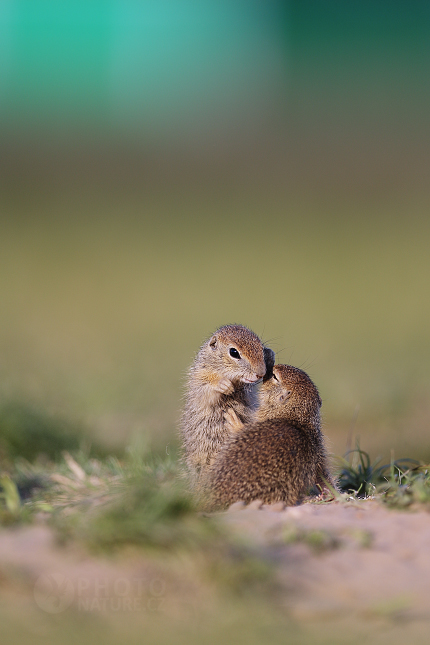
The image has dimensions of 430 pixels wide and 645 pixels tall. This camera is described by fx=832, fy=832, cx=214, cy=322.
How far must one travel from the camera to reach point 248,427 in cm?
449

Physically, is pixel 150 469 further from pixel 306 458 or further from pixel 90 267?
pixel 90 267

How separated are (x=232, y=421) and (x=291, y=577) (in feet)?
6.79

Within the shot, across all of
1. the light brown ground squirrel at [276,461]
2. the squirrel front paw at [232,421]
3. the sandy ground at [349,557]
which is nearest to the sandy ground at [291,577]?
the sandy ground at [349,557]

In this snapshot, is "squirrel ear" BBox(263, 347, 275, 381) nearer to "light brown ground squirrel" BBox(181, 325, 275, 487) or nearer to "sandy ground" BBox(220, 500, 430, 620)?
"light brown ground squirrel" BBox(181, 325, 275, 487)

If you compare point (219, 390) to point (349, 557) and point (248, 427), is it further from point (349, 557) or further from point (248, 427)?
point (349, 557)

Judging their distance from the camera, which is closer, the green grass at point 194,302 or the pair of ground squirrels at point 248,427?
the pair of ground squirrels at point 248,427

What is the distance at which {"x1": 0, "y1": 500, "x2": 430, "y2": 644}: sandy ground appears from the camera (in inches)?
108

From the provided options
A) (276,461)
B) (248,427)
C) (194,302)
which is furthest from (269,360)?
(194,302)

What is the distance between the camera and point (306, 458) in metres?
4.21

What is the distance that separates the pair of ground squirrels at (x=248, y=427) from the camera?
13.3ft

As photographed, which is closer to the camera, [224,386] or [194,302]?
[224,386]

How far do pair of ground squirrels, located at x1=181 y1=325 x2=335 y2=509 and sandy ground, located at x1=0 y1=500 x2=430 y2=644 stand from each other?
1.99 ft

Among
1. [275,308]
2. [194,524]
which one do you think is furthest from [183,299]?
[194,524]

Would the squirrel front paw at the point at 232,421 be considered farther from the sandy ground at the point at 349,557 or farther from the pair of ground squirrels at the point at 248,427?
the sandy ground at the point at 349,557
